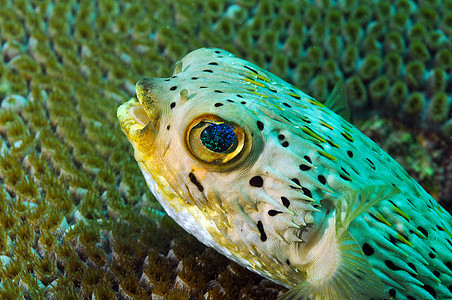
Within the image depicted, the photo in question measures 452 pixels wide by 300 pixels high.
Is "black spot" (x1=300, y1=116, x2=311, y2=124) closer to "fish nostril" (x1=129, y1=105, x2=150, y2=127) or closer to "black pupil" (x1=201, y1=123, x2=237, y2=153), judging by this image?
"black pupil" (x1=201, y1=123, x2=237, y2=153)

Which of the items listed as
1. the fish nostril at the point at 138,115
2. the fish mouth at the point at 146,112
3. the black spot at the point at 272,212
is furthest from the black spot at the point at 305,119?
the fish nostril at the point at 138,115

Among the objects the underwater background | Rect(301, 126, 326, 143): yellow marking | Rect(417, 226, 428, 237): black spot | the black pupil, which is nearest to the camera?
the black pupil

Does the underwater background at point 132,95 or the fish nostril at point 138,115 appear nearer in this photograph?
the fish nostril at point 138,115

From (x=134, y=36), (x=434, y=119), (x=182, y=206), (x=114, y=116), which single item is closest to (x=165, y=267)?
(x=182, y=206)

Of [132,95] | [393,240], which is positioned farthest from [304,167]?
[132,95]

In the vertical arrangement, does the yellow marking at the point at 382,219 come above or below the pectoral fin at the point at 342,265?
above

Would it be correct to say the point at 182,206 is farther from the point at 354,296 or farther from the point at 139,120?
the point at 354,296

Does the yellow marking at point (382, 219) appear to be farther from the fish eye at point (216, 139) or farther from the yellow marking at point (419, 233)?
the fish eye at point (216, 139)

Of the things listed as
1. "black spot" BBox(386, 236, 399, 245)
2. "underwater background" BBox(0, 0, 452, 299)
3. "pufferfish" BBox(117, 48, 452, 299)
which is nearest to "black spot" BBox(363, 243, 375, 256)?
"pufferfish" BBox(117, 48, 452, 299)
